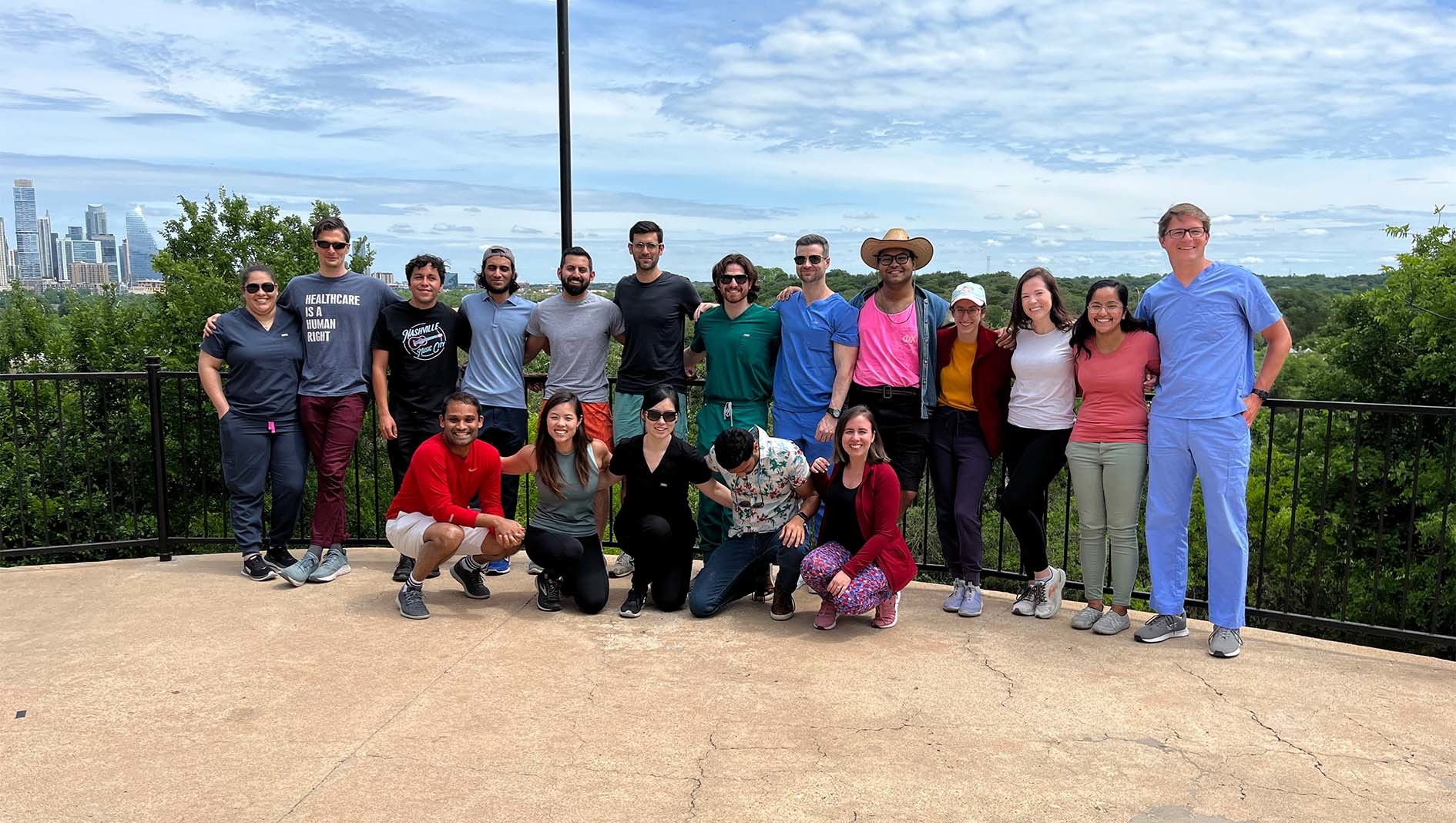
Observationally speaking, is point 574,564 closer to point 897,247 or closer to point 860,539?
point 860,539

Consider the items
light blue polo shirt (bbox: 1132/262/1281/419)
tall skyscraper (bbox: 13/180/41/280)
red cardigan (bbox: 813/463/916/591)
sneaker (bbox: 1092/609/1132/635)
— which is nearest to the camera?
light blue polo shirt (bbox: 1132/262/1281/419)

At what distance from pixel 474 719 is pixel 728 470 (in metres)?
1.69

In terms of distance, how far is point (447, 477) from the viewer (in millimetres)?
4906

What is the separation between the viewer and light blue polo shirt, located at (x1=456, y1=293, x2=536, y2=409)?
5.44 metres

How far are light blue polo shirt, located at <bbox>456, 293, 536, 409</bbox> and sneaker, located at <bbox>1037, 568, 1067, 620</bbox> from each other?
2.92 metres

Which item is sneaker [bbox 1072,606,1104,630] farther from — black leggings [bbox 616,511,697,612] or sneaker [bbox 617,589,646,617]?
sneaker [bbox 617,589,646,617]

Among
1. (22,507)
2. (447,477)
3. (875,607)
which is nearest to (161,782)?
(447,477)

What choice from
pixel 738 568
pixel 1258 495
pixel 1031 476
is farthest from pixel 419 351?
pixel 1258 495

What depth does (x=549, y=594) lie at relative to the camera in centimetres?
494

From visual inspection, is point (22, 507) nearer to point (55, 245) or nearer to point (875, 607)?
point (875, 607)

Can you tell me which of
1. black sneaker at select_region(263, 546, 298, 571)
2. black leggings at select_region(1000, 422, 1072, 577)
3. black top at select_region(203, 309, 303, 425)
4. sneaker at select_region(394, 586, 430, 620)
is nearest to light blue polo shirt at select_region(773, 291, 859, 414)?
black leggings at select_region(1000, 422, 1072, 577)

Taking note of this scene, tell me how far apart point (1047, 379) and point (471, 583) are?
120 inches

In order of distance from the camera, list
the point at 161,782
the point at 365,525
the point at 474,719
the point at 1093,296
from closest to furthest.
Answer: the point at 161,782, the point at 474,719, the point at 1093,296, the point at 365,525

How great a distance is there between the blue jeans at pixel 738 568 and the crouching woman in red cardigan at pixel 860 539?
5.5 inches
